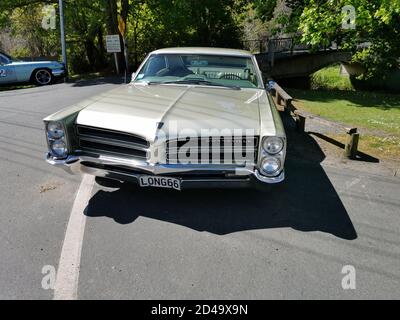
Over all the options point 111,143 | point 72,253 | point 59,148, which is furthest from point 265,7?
point 72,253

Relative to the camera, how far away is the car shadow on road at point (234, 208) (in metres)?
3.55

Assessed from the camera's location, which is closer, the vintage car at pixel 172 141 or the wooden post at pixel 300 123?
the vintage car at pixel 172 141

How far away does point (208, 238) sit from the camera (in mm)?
3297

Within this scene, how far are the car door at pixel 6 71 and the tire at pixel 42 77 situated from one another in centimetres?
80

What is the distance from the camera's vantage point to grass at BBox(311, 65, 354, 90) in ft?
74.7

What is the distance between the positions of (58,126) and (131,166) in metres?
0.88

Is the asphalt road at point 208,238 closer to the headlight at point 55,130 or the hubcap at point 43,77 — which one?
the headlight at point 55,130

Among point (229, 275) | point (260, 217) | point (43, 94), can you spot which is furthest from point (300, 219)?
point (43, 94)

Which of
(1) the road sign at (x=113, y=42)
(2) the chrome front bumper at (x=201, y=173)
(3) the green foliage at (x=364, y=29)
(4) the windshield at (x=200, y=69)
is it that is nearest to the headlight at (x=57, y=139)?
(2) the chrome front bumper at (x=201, y=173)

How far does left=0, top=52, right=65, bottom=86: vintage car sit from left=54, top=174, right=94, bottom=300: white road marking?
11.2 metres

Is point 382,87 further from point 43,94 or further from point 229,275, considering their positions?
point 229,275

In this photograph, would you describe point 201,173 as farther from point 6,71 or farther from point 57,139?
point 6,71

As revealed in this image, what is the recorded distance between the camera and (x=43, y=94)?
11531mm

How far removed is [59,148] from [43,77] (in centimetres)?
1205
